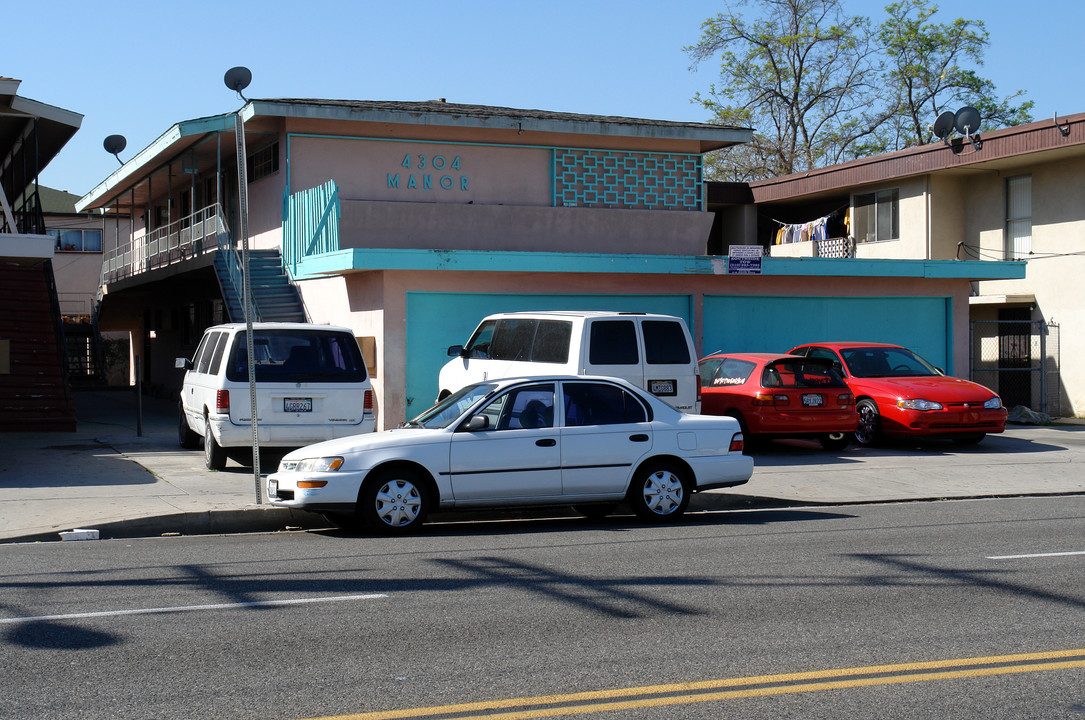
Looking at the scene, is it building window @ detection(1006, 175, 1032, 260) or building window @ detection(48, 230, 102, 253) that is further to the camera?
building window @ detection(48, 230, 102, 253)

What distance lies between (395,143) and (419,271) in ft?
18.5

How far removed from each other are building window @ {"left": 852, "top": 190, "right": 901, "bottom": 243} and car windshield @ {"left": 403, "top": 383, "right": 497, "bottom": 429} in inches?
809

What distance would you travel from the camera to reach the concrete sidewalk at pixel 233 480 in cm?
1120

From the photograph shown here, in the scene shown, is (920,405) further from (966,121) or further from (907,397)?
(966,121)

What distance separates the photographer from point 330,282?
20.7 metres

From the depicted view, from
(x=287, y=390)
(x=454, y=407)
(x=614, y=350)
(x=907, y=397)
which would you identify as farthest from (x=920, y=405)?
(x=287, y=390)

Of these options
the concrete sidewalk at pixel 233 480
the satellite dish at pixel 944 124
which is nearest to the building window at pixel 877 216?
the satellite dish at pixel 944 124

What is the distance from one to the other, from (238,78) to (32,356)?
10.4m

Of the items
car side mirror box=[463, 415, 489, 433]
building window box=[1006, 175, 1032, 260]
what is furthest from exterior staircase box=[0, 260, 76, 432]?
building window box=[1006, 175, 1032, 260]

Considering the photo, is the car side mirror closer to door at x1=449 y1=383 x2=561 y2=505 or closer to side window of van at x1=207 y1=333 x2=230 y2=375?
door at x1=449 y1=383 x2=561 y2=505

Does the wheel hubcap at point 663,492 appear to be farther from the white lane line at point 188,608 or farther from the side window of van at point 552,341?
the white lane line at point 188,608

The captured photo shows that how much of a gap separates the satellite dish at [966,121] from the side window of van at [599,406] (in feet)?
58.0

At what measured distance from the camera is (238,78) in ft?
44.9

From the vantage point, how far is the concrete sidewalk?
11.2 metres
